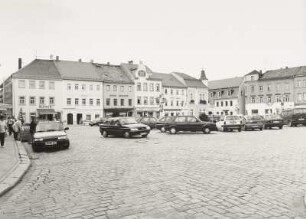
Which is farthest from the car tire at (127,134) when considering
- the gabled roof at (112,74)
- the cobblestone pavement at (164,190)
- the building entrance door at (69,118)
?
the gabled roof at (112,74)

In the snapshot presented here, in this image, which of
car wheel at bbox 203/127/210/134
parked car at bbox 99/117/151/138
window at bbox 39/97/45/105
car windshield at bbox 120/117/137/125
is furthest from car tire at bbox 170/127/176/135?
window at bbox 39/97/45/105

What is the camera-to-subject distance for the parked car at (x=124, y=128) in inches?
890

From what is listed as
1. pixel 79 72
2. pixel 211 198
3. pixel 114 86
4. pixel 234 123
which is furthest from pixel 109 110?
pixel 211 198

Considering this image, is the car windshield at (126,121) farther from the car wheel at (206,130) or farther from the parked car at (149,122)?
the parked car at (149,122)

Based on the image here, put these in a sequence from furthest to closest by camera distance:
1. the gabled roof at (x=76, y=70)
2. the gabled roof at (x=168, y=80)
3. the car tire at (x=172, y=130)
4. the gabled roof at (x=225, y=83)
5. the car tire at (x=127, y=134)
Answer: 1. the gabled roof at (x=225, y=83)
2. the gabled roof at (x=168, y=80)
3. the gabled roof at (x=76, y=70)
4. the car tire at (x=172, y=130)
5. the car tire at (x=127, y=134)

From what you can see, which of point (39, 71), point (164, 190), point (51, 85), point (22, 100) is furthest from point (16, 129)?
point (39, 71)

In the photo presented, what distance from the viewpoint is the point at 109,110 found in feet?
228

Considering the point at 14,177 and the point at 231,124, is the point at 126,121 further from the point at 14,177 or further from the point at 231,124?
the point at 14,177

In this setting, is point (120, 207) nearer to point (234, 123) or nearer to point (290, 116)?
point (234, 123)

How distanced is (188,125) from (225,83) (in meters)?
65.5

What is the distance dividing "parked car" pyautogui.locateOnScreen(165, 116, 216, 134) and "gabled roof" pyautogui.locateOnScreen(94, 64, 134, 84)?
142ft

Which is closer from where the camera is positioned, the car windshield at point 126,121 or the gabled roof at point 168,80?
the car windshield at point 126,121

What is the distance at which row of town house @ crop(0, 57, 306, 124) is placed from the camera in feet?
199

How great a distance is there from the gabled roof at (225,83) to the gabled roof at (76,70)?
36.1m
